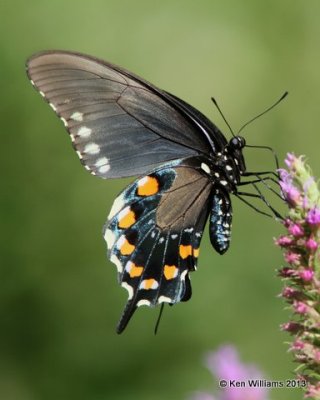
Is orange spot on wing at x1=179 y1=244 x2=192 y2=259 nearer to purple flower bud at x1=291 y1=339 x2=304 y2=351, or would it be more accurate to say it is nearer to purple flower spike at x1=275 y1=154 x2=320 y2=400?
purple flower spike at x1=275 y1=154 x2=320 y2=400

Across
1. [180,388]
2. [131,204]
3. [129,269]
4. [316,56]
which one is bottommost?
[180,388]

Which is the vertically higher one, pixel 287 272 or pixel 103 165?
pixel 103 165

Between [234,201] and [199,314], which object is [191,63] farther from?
[199,314]

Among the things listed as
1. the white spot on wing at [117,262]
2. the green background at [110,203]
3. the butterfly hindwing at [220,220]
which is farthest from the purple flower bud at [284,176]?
the green background at [110,203]

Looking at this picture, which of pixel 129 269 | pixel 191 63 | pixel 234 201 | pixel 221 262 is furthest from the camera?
pixel 191 63

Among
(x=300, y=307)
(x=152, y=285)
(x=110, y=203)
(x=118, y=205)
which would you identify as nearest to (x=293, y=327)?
(x=300, y=307)

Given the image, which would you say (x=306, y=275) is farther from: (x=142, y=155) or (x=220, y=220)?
(x=142, y=155)

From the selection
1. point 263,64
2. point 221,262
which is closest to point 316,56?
point 263,64

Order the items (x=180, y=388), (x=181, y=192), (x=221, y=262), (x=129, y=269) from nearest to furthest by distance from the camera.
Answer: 1. (x=129, y=269)
2. (x=181, y=192)
3. (x=180, y=388)
4. (x=221, y=262)

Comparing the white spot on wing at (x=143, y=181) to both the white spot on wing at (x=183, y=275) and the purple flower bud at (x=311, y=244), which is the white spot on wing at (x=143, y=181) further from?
the purple flower bud at (x=311, y=244)
